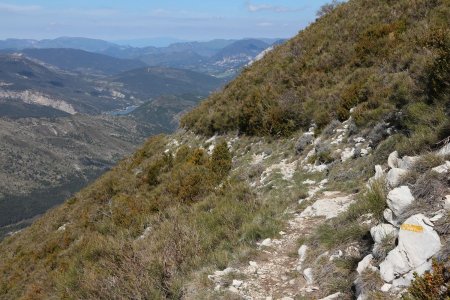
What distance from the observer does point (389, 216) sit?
18.3 feet

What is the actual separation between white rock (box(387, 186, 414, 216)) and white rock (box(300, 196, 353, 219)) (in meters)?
2.10

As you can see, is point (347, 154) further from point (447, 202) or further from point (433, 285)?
point (433, 285)

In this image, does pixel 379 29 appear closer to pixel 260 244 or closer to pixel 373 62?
pixel 373 62

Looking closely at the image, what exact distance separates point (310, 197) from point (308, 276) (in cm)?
332

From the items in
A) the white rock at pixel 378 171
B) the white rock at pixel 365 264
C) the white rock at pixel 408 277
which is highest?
the white rock at pixel 378 171

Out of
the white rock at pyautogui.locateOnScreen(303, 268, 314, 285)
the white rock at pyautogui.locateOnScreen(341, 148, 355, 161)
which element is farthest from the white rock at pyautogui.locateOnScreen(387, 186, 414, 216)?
the white rock at pyautogui.locateOnScreen(341, 148, 355, 161)

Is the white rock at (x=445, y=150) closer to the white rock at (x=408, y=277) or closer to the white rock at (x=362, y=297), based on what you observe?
the white rock at (x=408, y=277)

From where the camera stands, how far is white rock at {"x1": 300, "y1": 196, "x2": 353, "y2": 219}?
7.85 metres

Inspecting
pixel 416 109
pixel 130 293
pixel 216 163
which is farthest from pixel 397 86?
pixel 130 293

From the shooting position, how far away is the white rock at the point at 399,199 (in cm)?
543

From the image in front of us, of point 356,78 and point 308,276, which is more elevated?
point 356,78

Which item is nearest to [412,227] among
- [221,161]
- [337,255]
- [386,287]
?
[386,287]

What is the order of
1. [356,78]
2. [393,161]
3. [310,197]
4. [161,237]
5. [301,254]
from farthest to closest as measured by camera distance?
[356,78] → [310,197] → [161,237] → [393,161] → [301,254]

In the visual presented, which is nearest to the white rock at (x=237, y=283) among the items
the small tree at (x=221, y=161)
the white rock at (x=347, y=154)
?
the white rock at (x=347, y=154)
